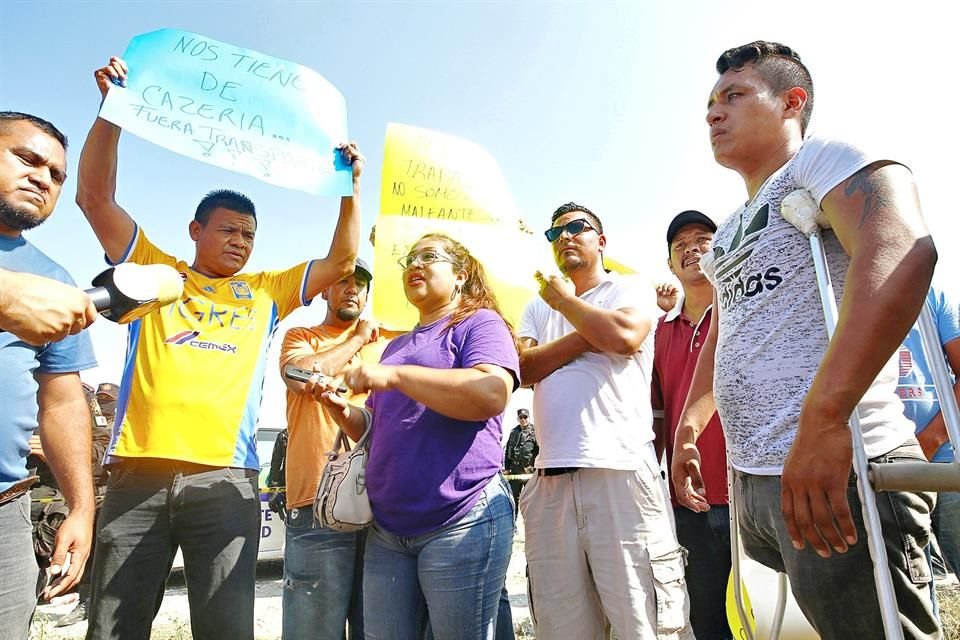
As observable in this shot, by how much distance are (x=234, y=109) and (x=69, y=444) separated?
5.35 ft

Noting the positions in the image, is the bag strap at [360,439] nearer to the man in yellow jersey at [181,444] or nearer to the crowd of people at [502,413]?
the crowd of people at [502,413]

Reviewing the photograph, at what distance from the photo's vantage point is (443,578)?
1980 millimetres

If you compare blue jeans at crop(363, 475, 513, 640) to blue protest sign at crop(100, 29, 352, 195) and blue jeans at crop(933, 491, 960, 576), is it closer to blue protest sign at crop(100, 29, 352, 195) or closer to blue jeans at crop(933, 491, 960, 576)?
blue protest sign at crop(100, 29, 352, 195)

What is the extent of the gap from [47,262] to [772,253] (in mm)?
2320

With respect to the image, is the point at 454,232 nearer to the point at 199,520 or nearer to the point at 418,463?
the point at 418,463

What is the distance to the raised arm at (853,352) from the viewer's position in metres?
1.21

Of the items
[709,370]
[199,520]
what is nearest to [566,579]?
[709,370]

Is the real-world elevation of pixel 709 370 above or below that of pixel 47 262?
below

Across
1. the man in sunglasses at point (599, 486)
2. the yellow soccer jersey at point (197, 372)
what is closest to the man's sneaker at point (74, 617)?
the yellow soccer jersey at point (197, 372)

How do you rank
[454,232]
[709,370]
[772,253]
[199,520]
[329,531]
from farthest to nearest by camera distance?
[454,232] → [329,531] → [199,520] → [709,370] → [772,253]

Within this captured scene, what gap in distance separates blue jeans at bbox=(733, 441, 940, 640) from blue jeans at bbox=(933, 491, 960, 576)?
1819mm

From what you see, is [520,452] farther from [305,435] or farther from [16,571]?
[16,571]

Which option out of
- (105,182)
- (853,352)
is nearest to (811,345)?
(853,352)

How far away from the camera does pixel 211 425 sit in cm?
255
